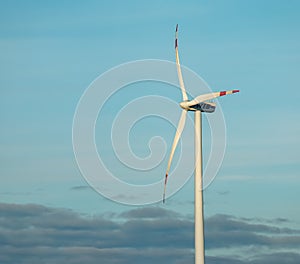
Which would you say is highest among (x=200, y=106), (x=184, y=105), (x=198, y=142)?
(x=200, y=106)

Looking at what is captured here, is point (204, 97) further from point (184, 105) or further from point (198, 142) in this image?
point (198, 142)

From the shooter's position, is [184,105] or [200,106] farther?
[200,106]

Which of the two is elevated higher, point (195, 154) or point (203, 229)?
point (195, 154)

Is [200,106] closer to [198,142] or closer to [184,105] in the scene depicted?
[184,105]

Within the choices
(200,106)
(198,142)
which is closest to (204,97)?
(200,106)

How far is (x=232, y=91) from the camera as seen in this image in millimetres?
106438

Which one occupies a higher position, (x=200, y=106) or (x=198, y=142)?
(x=200, y=106)

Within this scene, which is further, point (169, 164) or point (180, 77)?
point (180, 77)

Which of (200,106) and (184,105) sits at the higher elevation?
(200,106)

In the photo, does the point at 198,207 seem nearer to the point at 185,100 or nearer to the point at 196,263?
the point at 196,263

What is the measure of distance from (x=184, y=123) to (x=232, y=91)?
27.4 feet

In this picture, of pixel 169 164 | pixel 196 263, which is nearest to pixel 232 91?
pixel 169 164

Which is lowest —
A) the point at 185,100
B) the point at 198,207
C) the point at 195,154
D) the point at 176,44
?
the point at 198,207

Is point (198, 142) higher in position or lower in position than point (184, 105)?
lower
